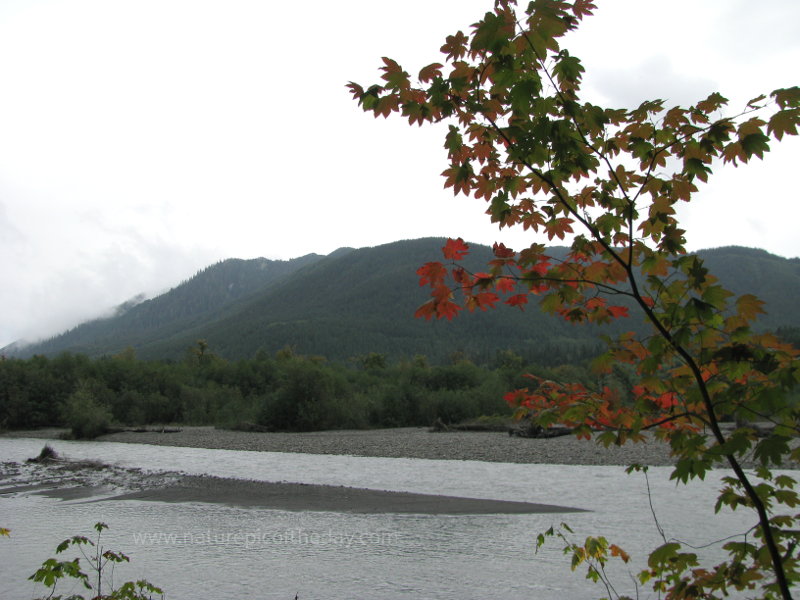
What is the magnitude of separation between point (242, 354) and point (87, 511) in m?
137

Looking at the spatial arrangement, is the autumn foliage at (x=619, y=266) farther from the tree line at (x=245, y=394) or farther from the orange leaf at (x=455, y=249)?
the tree line at (x=245, y=394)

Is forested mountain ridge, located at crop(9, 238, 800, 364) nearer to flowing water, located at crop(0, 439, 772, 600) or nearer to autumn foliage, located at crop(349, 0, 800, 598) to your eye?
flowing water, located at crop(0, 439, 772, 600)

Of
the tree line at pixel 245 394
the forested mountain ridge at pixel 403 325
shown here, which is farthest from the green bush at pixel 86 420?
the forested mountain ridge at pixel 403 325

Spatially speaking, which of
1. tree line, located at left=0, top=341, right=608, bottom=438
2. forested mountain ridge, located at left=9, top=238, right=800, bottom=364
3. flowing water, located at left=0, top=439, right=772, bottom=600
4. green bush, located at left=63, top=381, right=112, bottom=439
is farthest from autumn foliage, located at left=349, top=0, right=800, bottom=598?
forested mountain ridge, located at left=9, top=238, right=800, bottom=364

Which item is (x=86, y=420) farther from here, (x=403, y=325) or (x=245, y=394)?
(x=403, y=325)

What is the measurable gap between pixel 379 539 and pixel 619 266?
10.7 meters

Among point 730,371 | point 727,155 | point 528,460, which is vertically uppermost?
point 727,155

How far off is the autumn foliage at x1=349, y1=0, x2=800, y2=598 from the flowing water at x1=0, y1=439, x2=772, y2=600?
6.59 metres

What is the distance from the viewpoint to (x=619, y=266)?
251cm

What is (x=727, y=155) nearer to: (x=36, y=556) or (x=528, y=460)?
(x=36, y=556)

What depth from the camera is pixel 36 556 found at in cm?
1055

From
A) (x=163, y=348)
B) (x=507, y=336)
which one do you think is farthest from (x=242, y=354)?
(x=507, y=336)

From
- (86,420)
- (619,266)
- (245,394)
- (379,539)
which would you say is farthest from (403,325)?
(619,266)

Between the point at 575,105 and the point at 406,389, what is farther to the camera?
the point at 406,389
